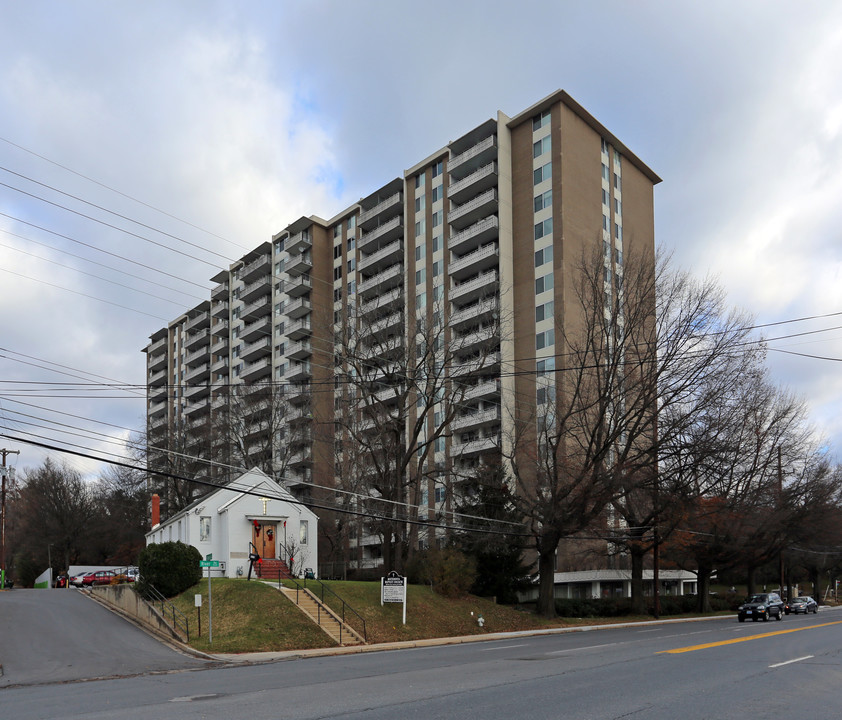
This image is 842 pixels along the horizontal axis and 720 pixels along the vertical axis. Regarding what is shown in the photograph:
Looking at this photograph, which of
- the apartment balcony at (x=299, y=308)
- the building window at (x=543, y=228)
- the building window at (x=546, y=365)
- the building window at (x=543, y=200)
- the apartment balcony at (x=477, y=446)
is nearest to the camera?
the apartment balcony at (x=477, y=446)

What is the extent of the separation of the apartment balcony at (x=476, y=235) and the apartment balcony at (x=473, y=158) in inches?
216

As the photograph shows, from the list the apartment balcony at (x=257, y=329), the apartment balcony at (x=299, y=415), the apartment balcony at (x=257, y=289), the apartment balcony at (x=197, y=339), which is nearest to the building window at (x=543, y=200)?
the apartment balcony at (x=299, y=415)

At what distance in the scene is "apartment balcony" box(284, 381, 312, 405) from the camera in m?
78.1

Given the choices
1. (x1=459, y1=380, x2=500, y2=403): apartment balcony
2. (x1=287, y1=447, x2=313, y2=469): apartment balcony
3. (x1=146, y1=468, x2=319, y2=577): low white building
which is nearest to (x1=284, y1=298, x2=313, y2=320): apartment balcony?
(x1=287, y1=447, x2=313, y2=469): apartment balcony

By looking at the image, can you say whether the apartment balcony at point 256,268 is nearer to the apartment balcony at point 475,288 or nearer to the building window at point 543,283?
the apartment balcony at point 475,288

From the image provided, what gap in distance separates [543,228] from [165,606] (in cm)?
4724

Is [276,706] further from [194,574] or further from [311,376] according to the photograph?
[311,376]


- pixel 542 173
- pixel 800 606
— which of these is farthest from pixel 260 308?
pixel 800 606

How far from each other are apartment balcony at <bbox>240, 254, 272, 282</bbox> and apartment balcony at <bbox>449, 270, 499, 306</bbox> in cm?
3398

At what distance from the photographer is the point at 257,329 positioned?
99188mm

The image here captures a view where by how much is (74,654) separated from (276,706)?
15.7 metres

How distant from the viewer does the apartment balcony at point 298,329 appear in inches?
3635

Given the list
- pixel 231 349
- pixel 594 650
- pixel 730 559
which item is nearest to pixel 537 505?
pixel 594 650

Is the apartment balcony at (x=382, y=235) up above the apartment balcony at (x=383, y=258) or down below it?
above
